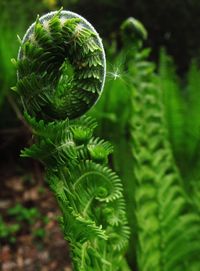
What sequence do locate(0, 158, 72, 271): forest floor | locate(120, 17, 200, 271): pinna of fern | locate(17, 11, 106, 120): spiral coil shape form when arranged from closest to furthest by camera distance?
locate(17, 11, 106, 120): spiral coil shape < locate(120, 17, 200, 271): pinna of fern < locate(0, 158, 72, 271): forest floor

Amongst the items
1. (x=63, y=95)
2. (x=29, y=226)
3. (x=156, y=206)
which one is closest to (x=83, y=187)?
(x=63, y=95)

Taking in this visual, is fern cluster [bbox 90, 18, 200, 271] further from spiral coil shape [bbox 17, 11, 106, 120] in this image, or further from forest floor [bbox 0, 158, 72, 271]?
spiral coil shape [bbox 17, 11, 106, 120]

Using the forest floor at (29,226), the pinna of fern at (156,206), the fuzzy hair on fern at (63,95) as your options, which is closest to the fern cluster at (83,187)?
the fuzzy hair on fern at (63,95)

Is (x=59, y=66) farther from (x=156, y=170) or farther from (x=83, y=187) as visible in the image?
(x=156, y=170)

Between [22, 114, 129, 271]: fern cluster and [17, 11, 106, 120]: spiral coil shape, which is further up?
[17, 11, 106, 120]: spiral coil shape

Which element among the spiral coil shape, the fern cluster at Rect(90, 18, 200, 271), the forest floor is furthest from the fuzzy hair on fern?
the forest floor

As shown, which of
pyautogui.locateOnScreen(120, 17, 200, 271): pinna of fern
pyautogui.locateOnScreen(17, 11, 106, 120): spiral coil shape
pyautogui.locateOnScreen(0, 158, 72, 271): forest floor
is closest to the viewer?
pyautogui.locateOnScreen(17, 11, 106, 120): spiral coil shape

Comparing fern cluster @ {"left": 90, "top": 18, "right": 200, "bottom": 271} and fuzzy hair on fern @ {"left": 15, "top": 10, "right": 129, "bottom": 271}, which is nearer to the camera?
fuzzy hair on fern @ {"left": 15, "top": 10, "right": 129, "bottom": 271}
